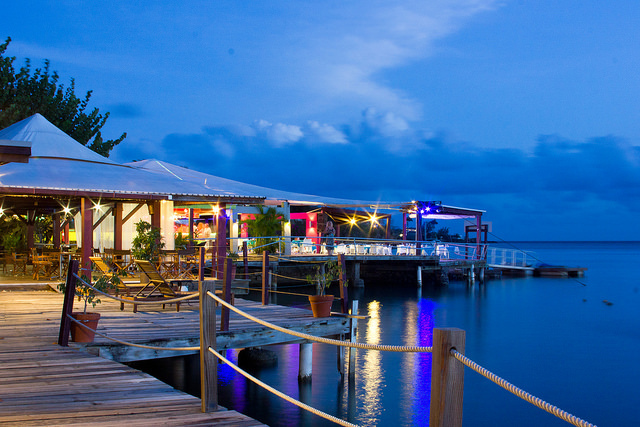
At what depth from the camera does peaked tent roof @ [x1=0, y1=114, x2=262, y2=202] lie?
11695mm

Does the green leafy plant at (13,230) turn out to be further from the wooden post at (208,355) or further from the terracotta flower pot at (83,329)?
the wooden post at (208,355)

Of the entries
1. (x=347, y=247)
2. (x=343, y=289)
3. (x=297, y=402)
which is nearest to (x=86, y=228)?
(x=343, y=289)

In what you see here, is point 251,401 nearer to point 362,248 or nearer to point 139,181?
point 139,181

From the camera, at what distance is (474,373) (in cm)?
1197

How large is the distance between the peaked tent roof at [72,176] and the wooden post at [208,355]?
8.85m

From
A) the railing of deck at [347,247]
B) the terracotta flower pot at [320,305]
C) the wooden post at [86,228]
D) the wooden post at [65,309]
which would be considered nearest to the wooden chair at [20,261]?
the wooden post at [86,228]

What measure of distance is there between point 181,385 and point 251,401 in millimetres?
1475

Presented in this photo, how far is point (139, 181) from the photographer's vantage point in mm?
13344

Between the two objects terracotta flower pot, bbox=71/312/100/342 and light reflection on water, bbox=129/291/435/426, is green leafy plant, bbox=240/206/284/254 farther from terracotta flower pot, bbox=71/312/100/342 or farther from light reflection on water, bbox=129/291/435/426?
terracotta flower pot, bbox=71/312/100/342

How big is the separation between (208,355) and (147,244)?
10422mm

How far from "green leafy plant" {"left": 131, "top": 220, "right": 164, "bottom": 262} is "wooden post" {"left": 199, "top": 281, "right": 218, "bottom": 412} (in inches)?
379

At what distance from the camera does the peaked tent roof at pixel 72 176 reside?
38.4 ft

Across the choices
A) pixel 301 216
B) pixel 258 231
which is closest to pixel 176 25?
pixel 301 216

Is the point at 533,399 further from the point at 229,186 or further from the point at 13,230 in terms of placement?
the point at 13,230
